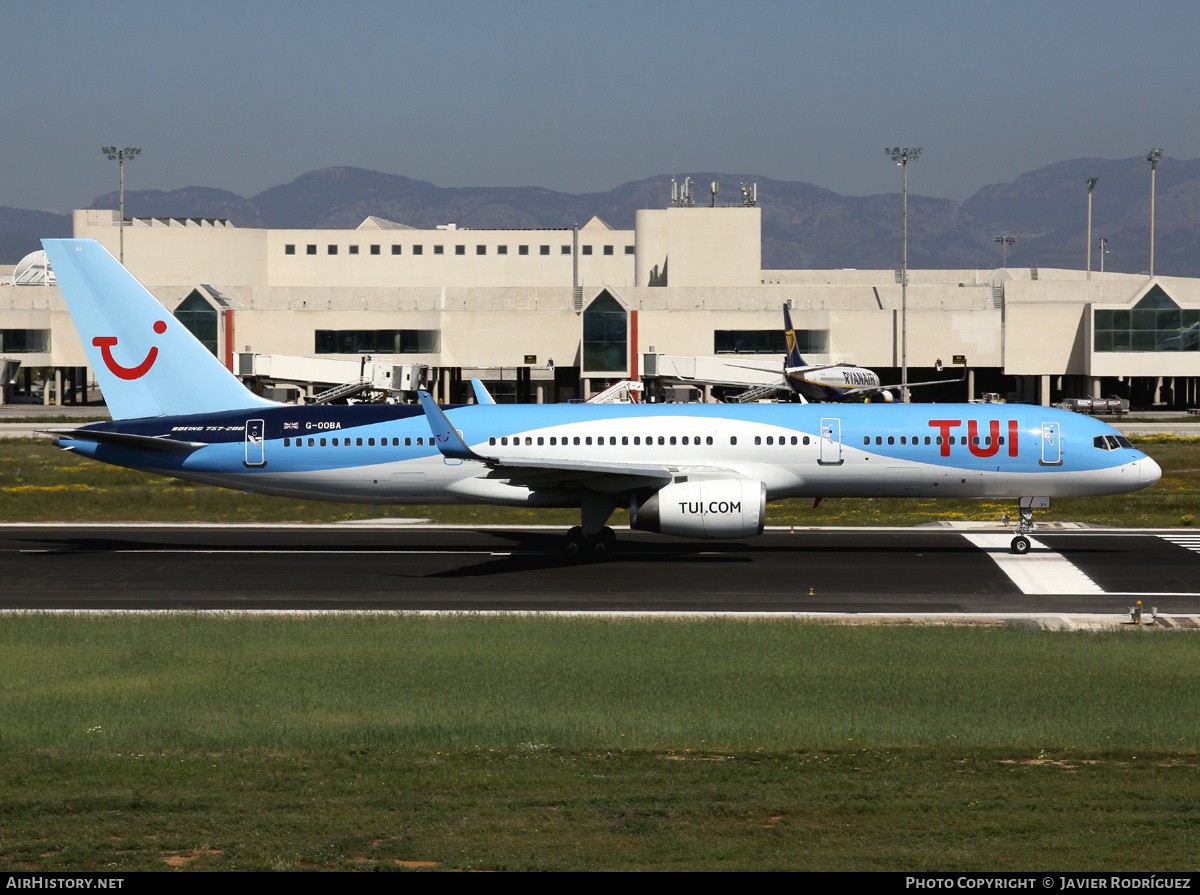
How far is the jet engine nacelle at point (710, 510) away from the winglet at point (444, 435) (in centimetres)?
517

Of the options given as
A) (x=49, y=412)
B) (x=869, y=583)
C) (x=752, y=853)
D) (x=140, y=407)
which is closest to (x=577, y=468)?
(x=869, y=583)

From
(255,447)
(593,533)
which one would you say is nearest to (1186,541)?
(593,533)

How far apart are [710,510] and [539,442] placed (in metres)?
6.07

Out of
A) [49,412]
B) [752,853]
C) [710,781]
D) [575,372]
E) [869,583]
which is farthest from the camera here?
[575,372]

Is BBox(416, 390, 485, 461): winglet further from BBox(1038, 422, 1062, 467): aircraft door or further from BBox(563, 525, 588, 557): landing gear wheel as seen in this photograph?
BBox(1038, 422, 1062, 467): aircraft door

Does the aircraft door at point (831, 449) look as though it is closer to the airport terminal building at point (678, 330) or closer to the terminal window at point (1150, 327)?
the airport terminal building at point (678, 330)

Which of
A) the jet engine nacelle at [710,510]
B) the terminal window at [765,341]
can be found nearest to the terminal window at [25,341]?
the terminal window at [765,341]

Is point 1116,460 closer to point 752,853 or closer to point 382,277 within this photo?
point 752,853

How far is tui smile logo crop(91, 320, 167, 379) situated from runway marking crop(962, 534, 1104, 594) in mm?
24855

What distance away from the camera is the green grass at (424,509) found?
4638 centimetres

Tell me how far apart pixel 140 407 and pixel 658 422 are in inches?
604

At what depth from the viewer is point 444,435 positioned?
110 ft

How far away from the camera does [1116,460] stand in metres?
36.7

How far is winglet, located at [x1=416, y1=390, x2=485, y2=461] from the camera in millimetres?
32812
